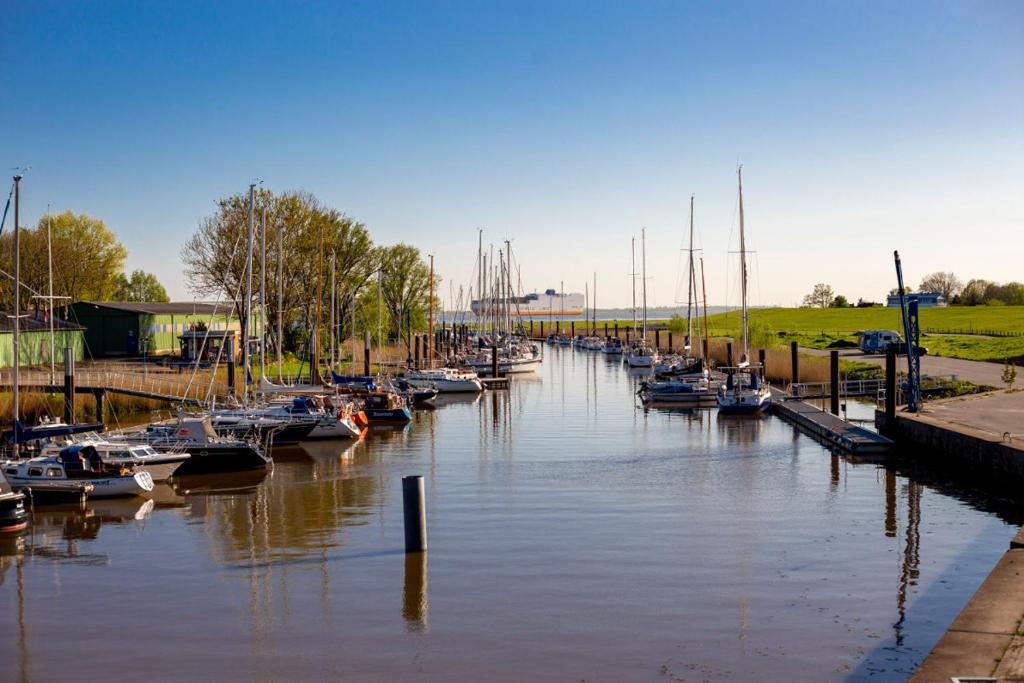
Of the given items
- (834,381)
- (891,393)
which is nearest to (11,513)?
(891,393)

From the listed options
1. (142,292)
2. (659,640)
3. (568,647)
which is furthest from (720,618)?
(142,292)

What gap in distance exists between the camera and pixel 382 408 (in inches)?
2419

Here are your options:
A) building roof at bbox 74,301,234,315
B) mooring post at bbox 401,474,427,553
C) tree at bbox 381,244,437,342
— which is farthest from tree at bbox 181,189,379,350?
mooring post at bbox 401,474,427,553

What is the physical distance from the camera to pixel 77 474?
120 ft

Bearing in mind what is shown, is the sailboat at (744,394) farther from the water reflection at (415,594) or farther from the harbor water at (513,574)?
the water reflection at (415,594)

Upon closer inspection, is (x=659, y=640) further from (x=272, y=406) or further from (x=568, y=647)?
(x=272, y=406)

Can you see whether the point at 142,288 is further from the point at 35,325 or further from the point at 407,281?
the point at 35,325

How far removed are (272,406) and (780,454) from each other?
24.2 metres

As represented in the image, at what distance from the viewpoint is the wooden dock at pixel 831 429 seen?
1858 inches

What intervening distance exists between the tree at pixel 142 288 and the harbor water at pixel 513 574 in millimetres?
130788

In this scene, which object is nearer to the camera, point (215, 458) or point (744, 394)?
point (215, 458)

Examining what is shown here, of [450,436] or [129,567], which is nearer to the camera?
[129,567]

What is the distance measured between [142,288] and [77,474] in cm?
14424

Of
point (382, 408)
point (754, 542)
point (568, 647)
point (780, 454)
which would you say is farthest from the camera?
point (382, 408)
